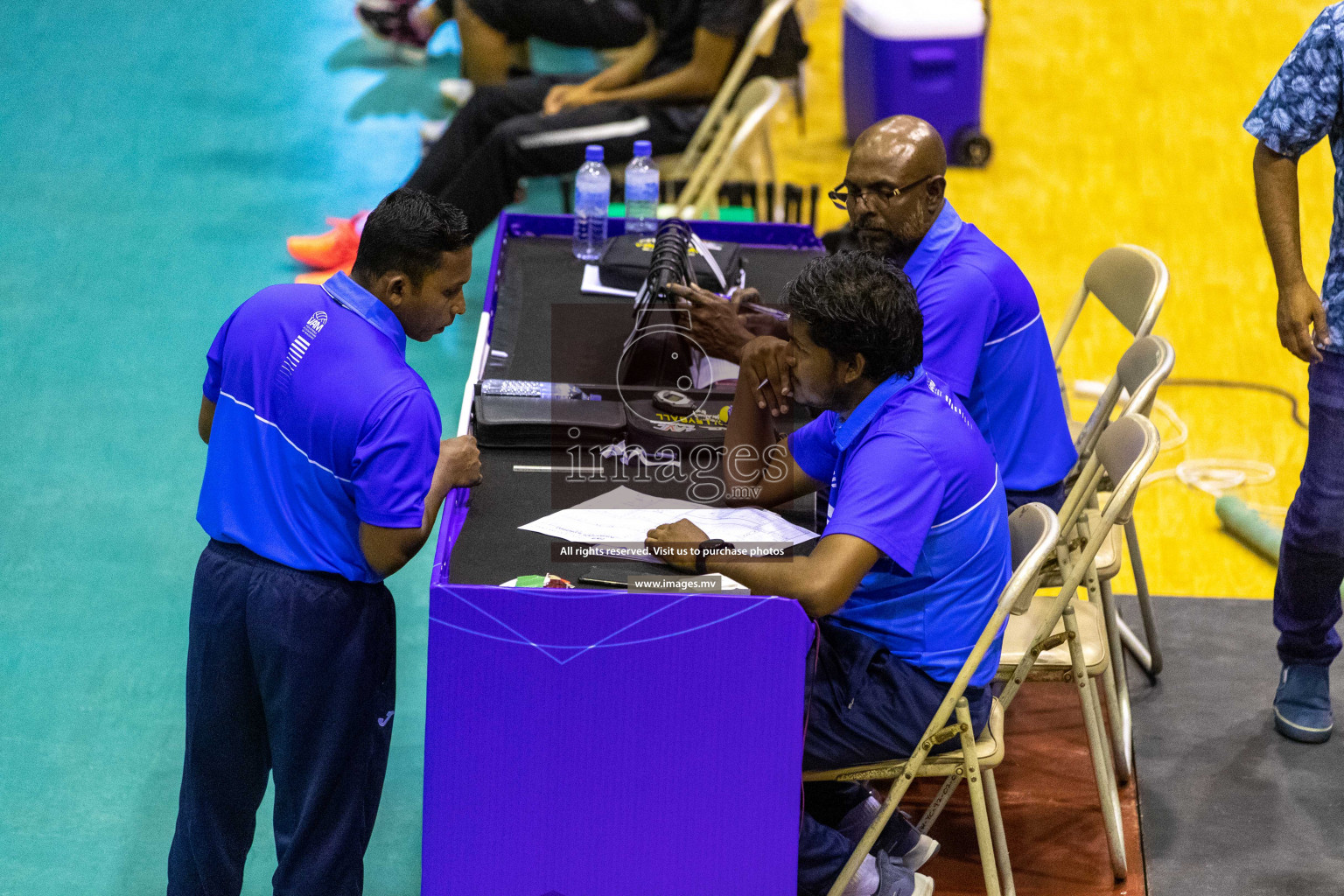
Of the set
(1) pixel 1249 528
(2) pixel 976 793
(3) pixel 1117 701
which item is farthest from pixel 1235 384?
(2) pixel 976 793

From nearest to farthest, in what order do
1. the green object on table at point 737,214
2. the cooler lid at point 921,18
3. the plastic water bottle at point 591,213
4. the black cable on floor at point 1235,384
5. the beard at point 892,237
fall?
the beard at point 892,237 → the plastic water bottle at point 591,213 → the green object on table at point 737,214 → the black cable on floor at point 1235,384 → the cooler lid at point 921,18

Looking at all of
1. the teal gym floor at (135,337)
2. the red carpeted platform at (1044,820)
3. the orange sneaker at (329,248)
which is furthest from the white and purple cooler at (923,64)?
the red carpeted platform at (1044,820)

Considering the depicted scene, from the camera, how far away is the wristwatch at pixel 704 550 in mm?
2354

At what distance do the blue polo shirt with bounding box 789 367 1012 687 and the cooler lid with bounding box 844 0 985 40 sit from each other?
4080 mm

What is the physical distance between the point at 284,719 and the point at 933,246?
1.59 meters

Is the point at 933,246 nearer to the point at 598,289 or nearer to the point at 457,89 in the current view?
the point at 598,289

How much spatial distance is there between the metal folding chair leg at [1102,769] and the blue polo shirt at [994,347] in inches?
18.1

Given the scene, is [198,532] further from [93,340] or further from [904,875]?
[904,875]

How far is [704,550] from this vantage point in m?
2.36

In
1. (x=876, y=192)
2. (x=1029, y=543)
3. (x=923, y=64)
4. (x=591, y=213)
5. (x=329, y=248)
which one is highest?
(x=876, y=192)

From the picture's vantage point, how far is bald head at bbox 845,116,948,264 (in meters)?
2.95

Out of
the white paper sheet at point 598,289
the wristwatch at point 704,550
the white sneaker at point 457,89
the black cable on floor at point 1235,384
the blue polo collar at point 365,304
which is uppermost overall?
the blue polo collar at point 365,304

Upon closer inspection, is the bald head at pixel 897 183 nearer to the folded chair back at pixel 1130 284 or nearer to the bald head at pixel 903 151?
the bald head at pixel 903 151

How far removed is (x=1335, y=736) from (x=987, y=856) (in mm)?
1298
